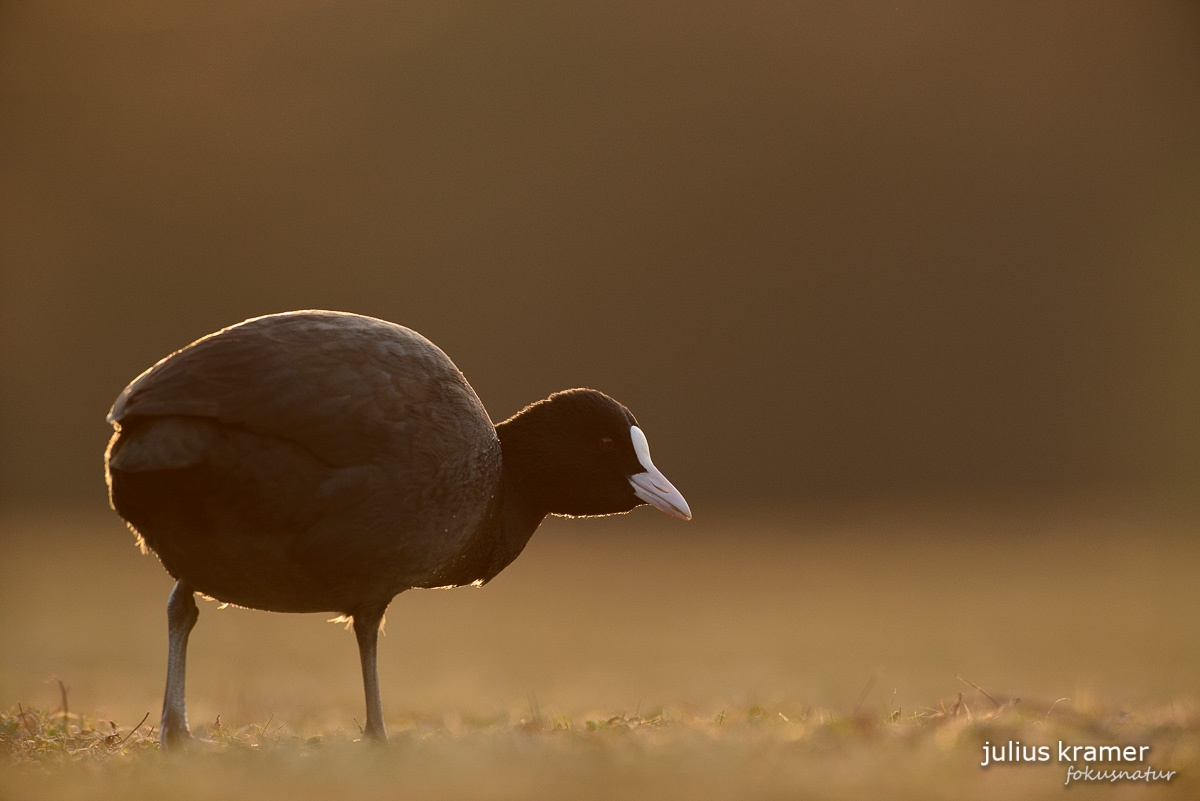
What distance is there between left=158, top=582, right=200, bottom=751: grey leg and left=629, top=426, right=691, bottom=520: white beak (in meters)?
2.93

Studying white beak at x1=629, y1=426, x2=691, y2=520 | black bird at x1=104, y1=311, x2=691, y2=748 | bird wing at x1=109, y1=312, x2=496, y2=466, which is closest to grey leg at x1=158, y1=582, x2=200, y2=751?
black bird at x1=104, y1=311, x2=691, y2=748

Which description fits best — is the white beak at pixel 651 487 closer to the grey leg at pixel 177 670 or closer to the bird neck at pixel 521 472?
the bird neck at pixel 521 472

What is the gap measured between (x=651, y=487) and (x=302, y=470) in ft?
8.30

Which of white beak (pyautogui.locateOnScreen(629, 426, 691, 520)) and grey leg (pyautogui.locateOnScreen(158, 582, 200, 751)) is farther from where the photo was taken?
white beak (pyautogui.locateOnScreen(629, 426, 691, 520))

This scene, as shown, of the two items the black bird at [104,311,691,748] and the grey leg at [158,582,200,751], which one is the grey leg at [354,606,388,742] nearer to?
the black bird at [104,311,691,748]

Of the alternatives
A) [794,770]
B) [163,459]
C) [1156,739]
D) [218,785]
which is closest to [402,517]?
[163,459]

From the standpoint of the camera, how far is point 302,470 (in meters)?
6.52

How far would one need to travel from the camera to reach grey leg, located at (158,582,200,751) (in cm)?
689

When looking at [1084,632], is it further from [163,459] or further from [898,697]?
[163,459]

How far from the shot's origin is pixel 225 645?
58.4ft

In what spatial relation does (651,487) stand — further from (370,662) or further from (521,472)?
(370,662)

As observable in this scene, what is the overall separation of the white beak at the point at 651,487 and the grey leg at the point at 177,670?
9.62ft

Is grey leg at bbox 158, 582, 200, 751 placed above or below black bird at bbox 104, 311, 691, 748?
below

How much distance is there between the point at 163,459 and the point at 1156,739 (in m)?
5.07
